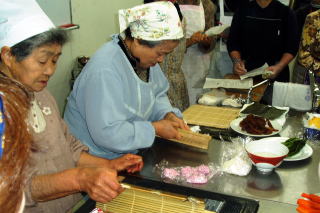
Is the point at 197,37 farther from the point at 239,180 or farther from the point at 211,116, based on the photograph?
the point at 239,180

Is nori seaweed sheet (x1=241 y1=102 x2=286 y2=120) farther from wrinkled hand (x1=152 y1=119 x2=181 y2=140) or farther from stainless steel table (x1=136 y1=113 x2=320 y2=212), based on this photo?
wrinkled hand (x1=152 y1=119 x2=181 y2=140)

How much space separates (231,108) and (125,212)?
4.09 ft

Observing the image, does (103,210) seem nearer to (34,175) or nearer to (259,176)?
(34,175)

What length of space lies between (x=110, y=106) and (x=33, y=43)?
20.1 inches

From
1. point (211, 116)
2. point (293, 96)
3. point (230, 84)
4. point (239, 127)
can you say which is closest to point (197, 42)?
point (230, 84)

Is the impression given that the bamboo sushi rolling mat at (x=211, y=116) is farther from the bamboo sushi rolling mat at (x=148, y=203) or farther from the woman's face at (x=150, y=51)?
the bamboo sushi rolling mat at (x=148, y=203)

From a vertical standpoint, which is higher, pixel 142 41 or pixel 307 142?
pixel 142 41

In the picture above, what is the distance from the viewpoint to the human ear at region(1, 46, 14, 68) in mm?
1145

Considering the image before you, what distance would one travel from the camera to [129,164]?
1.58 m

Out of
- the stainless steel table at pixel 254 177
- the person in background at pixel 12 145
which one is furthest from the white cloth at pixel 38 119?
the person in background at pixel 12 145

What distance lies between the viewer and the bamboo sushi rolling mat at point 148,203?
1236 mm

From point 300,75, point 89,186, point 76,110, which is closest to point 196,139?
point 76,110

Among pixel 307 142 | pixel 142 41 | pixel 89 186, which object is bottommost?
pixel 307 142

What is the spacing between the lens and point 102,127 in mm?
1608
